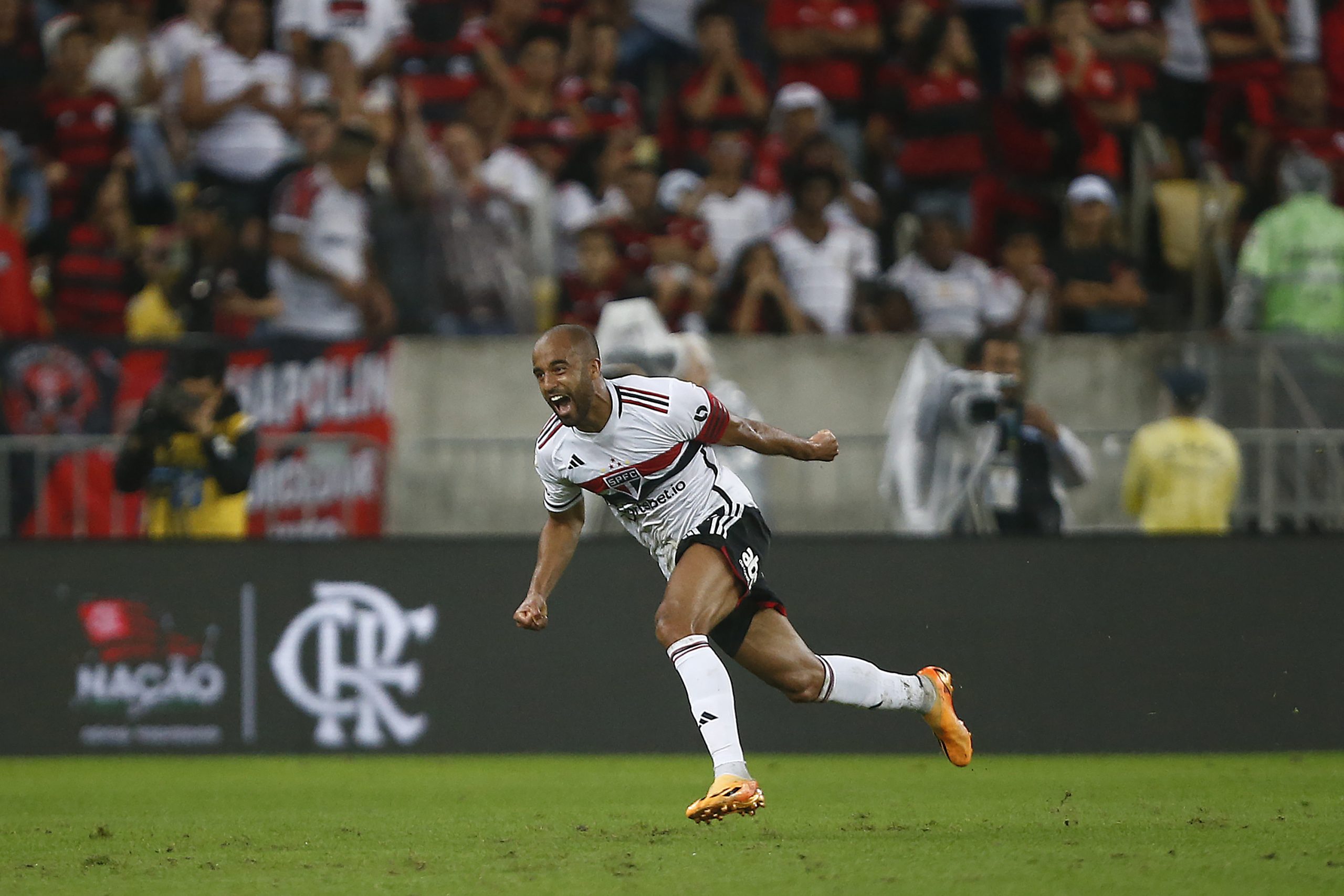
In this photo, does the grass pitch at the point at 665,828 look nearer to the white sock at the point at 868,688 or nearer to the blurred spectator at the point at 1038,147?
the white sock at the point at 868,688

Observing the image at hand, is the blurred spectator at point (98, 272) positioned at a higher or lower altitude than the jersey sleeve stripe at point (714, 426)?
higher

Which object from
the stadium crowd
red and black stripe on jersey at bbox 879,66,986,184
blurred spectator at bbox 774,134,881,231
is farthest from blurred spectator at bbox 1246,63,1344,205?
blurred spectator at bbox 774,134,881,231

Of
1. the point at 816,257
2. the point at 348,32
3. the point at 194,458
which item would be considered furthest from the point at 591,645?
the point at 348,32

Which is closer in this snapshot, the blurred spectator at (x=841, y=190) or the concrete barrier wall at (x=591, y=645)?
the concrete barrier wall at (x=591, y=645)

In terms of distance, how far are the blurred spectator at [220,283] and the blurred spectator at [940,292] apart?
171 inches

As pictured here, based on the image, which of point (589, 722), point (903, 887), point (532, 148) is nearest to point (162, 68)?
point (532, 148)

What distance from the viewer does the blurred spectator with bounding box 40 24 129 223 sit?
14344mm

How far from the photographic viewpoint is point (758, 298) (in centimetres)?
1328

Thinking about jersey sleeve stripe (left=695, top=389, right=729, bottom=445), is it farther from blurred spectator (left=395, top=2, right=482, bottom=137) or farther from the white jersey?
blurred spectator (left=395, top=2, right=482, bottom=137)

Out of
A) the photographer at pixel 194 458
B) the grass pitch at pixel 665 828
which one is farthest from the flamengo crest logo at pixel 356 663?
the photographer at pixel 194 458

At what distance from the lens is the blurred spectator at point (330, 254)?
43.5 feet

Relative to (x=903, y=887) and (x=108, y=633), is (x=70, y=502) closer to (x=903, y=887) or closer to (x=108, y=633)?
(x=108, y=633)

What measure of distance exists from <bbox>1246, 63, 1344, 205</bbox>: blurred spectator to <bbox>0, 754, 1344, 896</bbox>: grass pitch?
16.3 ft

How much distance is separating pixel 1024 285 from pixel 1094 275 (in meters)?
0.51
